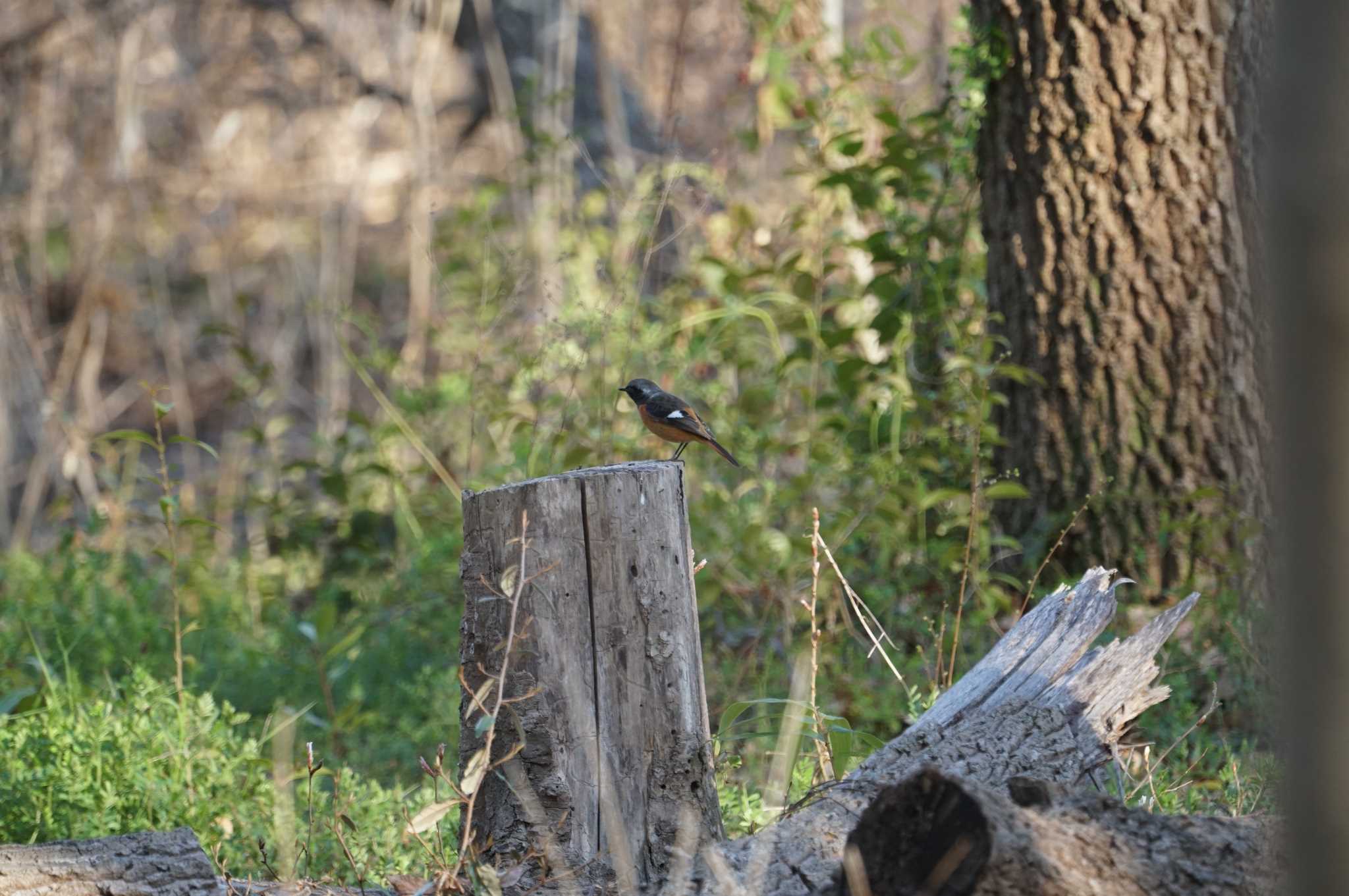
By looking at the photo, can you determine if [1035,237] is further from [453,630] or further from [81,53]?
[81,53]

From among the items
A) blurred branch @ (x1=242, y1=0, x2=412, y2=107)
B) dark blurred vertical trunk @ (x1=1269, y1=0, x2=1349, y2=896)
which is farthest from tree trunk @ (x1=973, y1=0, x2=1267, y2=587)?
blurred branch @ (x1=242, y1=0, x2=412, y2=107)

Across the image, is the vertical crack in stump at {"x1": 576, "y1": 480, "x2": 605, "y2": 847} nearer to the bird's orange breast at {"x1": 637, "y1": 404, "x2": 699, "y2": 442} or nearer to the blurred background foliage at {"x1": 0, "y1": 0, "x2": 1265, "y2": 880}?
the blurred background foliage at {"x1": 0, "y1": 0, "x2": 1265, "y2": 880}

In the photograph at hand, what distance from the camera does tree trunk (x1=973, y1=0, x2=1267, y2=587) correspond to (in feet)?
14.9

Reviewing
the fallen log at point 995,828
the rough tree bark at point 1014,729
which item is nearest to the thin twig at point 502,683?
the fallen log at point 995,828

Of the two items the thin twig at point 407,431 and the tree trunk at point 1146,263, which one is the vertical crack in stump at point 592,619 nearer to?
the thin twig at point 407,431

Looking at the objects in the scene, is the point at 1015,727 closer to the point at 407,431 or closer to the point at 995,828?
the point at 995,828

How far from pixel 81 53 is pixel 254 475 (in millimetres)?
3022

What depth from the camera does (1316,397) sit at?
1222mm

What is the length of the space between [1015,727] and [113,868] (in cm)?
180

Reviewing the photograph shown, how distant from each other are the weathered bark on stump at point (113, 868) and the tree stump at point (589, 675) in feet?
1.74

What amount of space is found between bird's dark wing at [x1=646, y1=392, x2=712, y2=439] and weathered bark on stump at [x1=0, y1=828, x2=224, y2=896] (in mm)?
2026

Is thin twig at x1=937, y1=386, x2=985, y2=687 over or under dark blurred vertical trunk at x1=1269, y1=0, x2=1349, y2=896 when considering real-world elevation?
under

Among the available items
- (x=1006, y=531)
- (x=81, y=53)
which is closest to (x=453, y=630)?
(x=1006, y=531)

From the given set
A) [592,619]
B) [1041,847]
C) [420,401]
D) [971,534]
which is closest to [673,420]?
[971,534]
